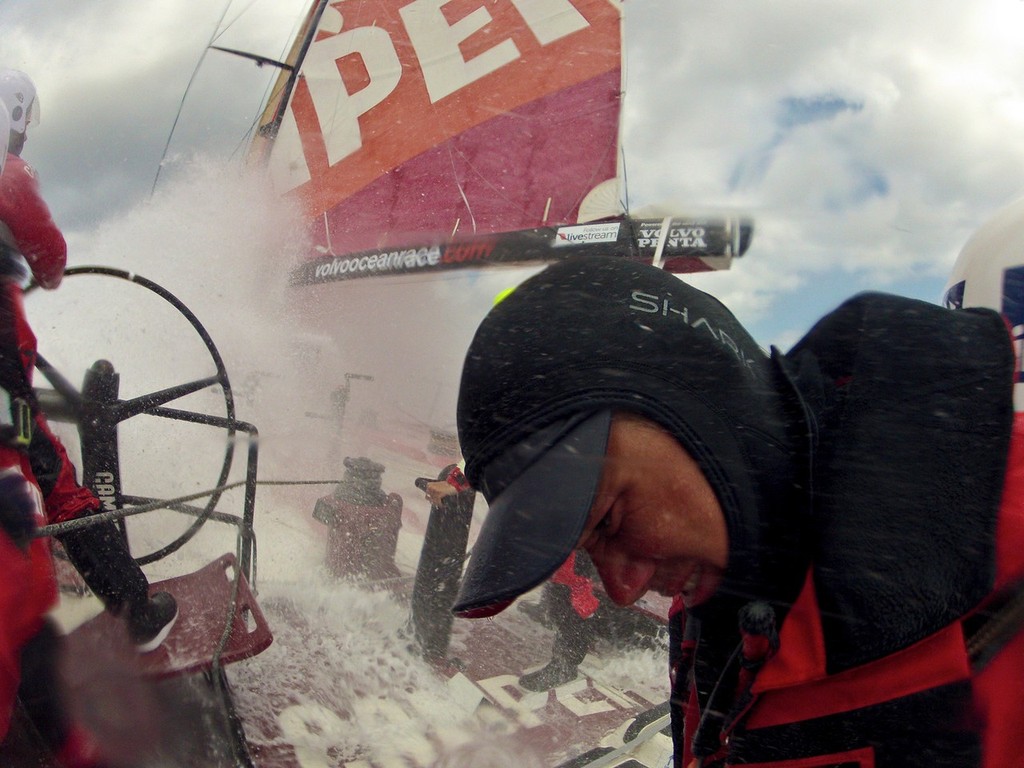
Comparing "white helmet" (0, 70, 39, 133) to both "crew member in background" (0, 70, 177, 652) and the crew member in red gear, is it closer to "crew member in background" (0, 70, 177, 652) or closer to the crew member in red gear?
"crew member in background" (0, 70, 177, 652)

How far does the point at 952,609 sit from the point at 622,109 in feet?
13.2

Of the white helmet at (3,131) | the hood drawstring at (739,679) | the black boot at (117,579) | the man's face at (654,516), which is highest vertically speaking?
the white helmet at (3,131)

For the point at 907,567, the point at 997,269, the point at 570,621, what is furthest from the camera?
the point at 570,621

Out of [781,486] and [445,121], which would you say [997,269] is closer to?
[781,486]

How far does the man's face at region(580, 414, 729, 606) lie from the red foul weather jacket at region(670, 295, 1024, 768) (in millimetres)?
62

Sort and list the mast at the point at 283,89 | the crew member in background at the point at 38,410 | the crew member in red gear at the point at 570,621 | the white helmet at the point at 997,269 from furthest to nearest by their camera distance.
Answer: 1. the mast at the point at 283,89
2. the crew member in red gear at the point at 570,621
3. the crew member in background at the point at 38,410
4. the white helmet at the point at 997,269

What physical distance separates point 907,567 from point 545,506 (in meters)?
0.30

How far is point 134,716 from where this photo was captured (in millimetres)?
1708

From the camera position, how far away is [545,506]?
0.63m

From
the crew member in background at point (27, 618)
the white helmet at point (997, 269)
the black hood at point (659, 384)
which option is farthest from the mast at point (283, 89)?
the black hood at point (659, 384)

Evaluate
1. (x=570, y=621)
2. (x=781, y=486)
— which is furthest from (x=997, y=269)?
(x=570, y=621)

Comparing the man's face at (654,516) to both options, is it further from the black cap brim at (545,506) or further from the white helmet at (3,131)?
the white helmet at (3,131)

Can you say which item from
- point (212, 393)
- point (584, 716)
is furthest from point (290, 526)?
point (584, 716)

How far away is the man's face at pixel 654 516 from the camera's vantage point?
0.63 meters
